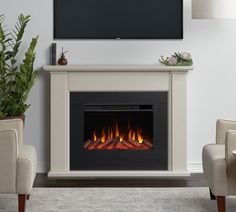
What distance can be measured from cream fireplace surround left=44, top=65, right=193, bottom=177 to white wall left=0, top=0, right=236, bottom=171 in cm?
26

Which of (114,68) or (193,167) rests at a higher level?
(114,68)

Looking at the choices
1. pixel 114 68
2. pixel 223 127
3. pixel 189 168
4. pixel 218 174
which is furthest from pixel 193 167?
pixel 218 174

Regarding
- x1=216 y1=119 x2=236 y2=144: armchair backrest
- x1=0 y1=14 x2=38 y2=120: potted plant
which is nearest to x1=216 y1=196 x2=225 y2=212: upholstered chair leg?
x1=216 y1=119 x2=236 y2=144: armchair backrest

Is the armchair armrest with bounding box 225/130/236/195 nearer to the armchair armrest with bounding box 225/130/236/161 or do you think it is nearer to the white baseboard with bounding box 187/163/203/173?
the armchair armrest with bounding box 225/130/236/161

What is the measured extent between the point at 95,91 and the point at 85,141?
1.76ft

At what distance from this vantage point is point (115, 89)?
647 cm

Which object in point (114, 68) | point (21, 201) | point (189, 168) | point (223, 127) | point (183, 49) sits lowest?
point (189, 168)

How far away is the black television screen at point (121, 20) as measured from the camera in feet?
21.9

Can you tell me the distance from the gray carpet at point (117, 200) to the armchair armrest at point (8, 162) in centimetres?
38

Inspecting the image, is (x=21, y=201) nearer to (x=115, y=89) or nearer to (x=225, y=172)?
(x=225, y=172)

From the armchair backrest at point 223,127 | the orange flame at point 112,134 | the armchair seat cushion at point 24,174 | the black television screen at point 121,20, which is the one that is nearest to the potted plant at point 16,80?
the black television screen at point 121,20

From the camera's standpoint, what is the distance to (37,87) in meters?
6.70

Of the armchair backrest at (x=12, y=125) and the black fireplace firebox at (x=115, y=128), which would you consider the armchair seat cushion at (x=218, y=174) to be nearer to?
the armchair backrest at (x=12, y=125)

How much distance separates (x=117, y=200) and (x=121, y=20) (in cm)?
221
